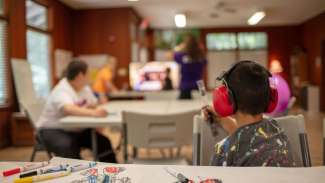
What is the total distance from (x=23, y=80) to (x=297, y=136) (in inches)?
120

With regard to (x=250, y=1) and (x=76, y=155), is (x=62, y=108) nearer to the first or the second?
(x=76, y=155)

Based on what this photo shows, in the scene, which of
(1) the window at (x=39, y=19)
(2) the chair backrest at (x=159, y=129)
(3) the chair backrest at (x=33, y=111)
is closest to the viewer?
(2) the chair backrest at (x=159, y=129)

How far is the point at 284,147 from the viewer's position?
2.65ft

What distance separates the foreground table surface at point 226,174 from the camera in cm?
65

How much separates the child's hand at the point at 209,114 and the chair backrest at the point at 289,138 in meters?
0.03

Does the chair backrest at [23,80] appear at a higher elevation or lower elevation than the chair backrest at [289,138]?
higher

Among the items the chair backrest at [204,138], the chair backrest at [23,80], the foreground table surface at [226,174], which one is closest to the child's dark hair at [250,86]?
the foreground table surface at [226,174]

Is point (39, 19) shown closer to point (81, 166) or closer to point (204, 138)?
point (204, 138)

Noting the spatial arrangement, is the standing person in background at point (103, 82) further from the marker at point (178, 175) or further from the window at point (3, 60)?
the marker at point (178, 175)

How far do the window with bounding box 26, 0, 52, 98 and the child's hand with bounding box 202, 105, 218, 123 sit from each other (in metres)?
2.85

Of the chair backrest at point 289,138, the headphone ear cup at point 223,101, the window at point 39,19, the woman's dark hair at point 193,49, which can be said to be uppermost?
the window at point 39,19

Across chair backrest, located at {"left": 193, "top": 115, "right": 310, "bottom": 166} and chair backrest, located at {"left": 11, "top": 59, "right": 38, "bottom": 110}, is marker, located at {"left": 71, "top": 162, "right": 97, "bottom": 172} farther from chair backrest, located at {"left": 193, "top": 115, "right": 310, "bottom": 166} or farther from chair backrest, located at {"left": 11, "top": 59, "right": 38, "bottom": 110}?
chair backrest, located at {"left": 11, "top": 59, "right": 38, "bottom": 110}

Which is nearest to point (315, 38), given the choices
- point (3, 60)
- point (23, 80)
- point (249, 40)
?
point (249, 40)

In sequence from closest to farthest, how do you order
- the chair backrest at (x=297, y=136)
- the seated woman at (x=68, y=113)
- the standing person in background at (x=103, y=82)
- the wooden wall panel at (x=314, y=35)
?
the chair backrest at (x=297, y=136) → the wooden wall panel at (x=314, y=35) → the seated woman at (x=68, y=113) → the standing person in background at (x=103, y=82)
